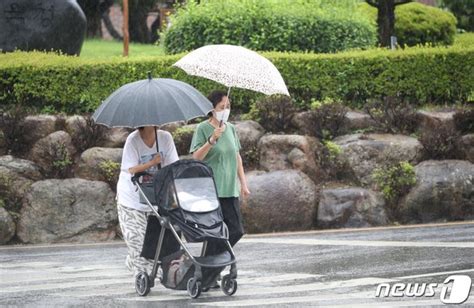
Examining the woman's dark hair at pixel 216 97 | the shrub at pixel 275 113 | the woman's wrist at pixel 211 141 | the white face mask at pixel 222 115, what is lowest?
the shrub at pixel 275 113

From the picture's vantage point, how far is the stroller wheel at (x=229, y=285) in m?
11.0

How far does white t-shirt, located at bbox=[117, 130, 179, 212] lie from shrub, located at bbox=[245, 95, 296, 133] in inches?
279

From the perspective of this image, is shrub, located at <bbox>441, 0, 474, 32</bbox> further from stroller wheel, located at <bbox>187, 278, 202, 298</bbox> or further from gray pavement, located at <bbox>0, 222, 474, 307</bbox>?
stroller wheel, located at <bbox>187, 278, 202, 298</bbox>

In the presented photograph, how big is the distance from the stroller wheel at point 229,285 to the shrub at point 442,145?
7.31 metres

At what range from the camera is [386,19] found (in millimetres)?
25578

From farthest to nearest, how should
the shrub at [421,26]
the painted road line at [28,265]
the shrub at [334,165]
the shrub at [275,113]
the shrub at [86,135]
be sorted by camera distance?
the shrub at [421,26] → the shrub at [275,113] → the shrub at [86,135] → the shrub at [334,165] → the painted road line at [28,265]

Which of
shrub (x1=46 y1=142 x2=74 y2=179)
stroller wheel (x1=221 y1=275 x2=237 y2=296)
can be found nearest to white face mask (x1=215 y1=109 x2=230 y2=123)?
stroller wheel (x1=221 y1=275 x2=237 y2=296)

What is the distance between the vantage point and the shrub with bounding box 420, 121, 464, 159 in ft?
57.9

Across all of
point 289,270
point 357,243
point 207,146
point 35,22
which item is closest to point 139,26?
point 35,22

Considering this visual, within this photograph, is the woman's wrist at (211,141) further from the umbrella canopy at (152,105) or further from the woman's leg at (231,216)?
the woman's leg at (231,216)

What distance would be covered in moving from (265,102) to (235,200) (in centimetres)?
700

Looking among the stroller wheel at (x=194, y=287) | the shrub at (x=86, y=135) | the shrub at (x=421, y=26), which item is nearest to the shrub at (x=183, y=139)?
the shrub at (x=86, y=135)

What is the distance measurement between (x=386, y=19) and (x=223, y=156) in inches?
578

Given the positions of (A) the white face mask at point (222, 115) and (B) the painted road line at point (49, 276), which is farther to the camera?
(B) the painted road line at point (49, 276)
